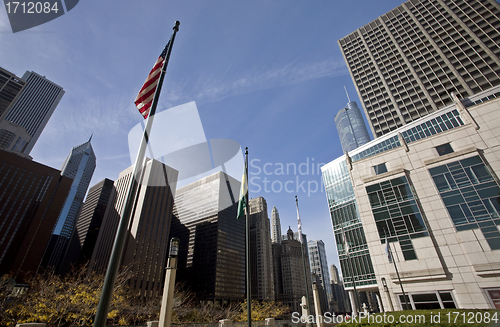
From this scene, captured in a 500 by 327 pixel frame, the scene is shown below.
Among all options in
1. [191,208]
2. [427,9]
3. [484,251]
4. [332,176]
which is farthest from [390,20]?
[191,208]

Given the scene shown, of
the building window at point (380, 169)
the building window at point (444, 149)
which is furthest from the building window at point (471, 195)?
the building window at point (380, 169)

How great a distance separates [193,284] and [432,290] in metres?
146

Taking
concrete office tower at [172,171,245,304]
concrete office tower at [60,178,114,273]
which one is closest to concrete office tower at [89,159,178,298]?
concrete office tower at [60,178,114,273]

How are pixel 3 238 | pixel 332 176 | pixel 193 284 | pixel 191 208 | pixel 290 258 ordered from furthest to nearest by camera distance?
pixel 290 258 → pixel 191 208 → pixel 193 284 → pixel 3 238 → pixel 332 176

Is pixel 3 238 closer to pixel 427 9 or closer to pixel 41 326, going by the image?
pixel 41 326

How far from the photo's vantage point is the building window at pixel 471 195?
23.3 meters

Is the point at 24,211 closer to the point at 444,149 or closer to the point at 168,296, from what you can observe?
the point at 168,296

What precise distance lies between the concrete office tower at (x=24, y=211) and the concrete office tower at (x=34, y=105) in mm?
78401

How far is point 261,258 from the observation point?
176 m

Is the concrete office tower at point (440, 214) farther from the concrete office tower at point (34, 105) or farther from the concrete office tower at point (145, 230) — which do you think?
the concrete office tower at point (34, 105)

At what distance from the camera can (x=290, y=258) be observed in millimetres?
187750

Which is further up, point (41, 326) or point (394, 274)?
point (394, 274)

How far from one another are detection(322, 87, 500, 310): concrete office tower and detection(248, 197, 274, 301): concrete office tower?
152354mm

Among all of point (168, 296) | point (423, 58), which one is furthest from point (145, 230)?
point (423, 58)
